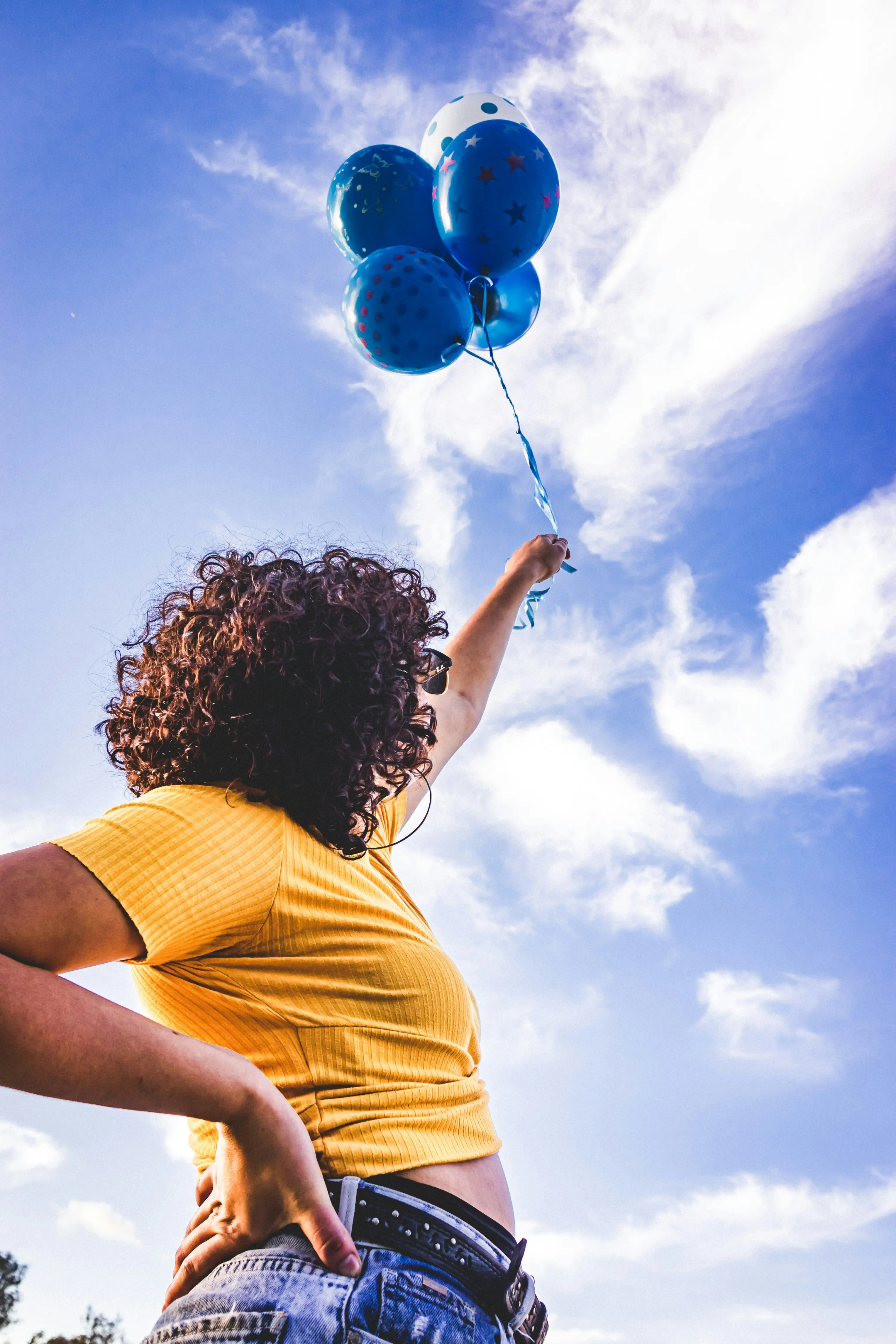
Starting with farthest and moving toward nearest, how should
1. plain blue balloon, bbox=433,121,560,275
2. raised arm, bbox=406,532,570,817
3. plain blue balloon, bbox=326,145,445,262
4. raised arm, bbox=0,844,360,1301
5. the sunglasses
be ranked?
A: plain blue balloon, bbox=326,145,445,262
plain blue balloon, bbox=433,121,560,275
raised arm, bbox=406,532,570,817
the sunglasses
raised arm, bbox=0,844,360,1301

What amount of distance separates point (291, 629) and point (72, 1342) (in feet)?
76.7

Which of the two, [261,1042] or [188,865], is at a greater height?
[188,865]

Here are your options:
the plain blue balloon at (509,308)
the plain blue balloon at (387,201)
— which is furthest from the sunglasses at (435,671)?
the plain blue balloon at (387,201)

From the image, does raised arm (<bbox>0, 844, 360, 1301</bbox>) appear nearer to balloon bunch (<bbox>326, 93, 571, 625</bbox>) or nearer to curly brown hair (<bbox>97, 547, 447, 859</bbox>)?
curly brown hair (<bbox>97, 547, 447, 859</bbox>)

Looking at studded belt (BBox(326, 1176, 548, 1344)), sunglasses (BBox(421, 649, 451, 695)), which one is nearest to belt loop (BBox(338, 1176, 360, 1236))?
studded belt (BBox(326, 1176, 548, 1344))

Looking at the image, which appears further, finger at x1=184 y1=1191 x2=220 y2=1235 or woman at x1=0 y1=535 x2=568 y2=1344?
finger at x1=184 y1=1191 x2=220 y2=1235

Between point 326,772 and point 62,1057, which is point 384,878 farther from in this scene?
point 62,1057

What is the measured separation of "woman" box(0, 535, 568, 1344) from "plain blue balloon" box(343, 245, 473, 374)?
1.18 m

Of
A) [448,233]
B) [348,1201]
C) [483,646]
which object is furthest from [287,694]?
[448,233]

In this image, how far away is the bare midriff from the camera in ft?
3.86

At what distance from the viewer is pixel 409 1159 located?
3.80 ft

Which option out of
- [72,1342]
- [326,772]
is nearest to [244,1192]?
[326,772]

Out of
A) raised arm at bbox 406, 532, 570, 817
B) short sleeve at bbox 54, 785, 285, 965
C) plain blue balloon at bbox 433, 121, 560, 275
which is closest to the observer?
short sleeve at bbox 54, 785, 285, 965

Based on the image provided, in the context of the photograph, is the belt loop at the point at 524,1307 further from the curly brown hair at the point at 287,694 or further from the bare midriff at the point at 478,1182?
the curly brown hair at the point at 287,694
